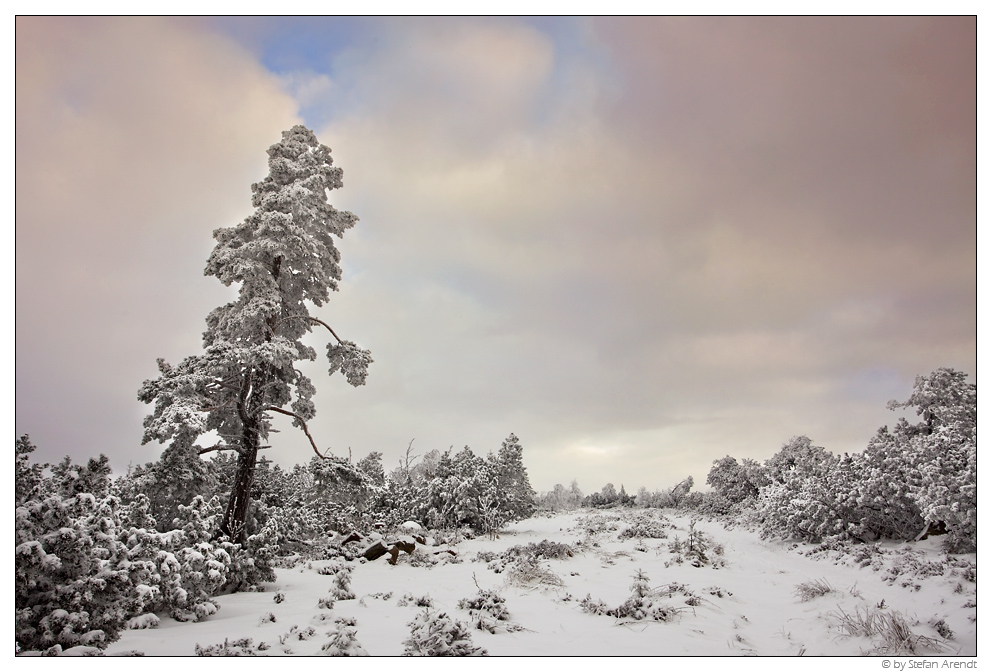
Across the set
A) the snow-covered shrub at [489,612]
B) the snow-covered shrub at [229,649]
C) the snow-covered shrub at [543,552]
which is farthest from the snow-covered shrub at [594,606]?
the snow-covered shrub at [543,552]

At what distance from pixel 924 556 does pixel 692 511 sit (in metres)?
22.0

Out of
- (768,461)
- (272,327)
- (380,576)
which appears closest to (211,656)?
(380,576)

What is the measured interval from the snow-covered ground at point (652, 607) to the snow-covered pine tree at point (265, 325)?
3.72 metres

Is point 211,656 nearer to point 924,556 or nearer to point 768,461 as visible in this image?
point 924,556

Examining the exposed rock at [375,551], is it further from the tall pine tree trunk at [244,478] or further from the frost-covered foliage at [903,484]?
the frost-covered foliage at [903,484]

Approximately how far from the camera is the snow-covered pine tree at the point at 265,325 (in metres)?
10.2

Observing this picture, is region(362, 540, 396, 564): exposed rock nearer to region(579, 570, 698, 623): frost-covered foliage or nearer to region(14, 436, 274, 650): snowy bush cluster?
region(14, 436, 274, 650): snowy bush cluster

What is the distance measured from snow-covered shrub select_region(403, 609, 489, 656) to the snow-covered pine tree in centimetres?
614

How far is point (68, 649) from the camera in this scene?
548cm

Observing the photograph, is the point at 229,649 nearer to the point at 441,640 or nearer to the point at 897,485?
the point at 441,640

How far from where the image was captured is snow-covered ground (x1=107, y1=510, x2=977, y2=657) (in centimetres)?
594
